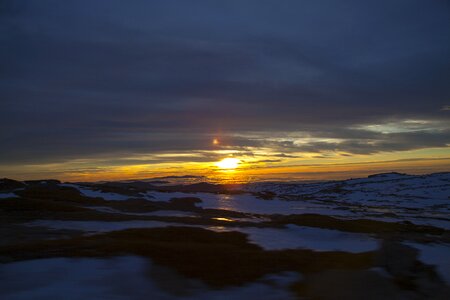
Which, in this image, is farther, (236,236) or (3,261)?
(236,236)

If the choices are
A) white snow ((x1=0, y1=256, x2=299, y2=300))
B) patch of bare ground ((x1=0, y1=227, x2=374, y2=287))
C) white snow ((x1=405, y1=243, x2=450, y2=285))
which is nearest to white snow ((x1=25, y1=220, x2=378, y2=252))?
patch of bare ground ((x1=0, y1=227, x2=374, y2=287))

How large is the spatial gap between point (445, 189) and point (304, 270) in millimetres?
112661

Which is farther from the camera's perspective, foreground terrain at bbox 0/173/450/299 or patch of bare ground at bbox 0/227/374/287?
patch of bare ground at bbox 0/227/374/287

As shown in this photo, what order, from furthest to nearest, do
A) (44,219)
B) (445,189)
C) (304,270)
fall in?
(445,189) → (44,219) → (304,270)

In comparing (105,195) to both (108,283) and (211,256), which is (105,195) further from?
(108,283)

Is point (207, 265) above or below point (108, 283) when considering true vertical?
below

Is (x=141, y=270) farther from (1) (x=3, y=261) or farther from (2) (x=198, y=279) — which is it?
(1) (x=3, y=261)

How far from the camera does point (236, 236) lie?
22.6 meters

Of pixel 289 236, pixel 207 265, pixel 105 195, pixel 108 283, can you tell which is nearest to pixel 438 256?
pixel 289 236

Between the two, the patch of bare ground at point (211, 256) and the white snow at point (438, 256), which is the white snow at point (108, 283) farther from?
the white snow at point (438, 256)

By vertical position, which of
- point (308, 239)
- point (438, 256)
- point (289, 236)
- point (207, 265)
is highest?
point (207, 265)

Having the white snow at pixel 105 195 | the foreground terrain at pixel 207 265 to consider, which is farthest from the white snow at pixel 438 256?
the white snow at pixel 105 195

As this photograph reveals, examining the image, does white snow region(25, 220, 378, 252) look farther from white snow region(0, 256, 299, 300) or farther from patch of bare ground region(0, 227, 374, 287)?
white snow region(0, 256, 299, 300)

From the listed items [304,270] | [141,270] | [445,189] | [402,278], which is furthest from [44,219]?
[445,189]
